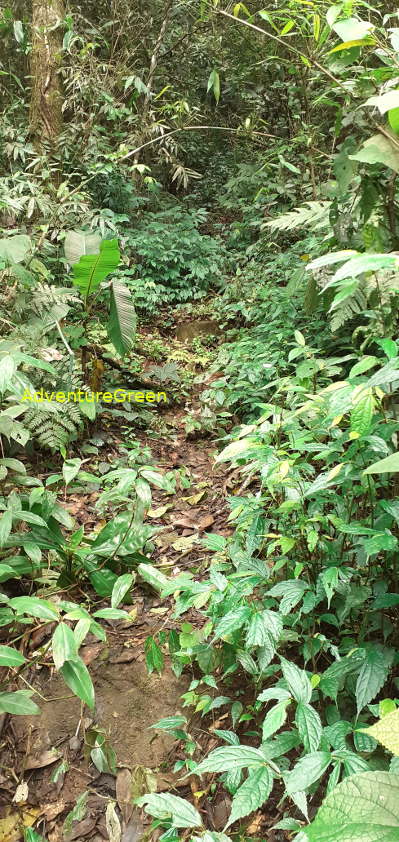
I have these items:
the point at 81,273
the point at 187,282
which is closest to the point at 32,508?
the point at 81,273

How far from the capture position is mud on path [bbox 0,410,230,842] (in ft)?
6.06

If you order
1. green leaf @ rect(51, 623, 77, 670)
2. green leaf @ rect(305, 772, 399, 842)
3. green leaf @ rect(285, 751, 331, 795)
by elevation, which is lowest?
green leaf @ rect(51, 623, 77, 670)

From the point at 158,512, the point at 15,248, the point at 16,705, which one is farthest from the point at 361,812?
the point at 15,248

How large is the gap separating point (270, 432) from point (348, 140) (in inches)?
46.2

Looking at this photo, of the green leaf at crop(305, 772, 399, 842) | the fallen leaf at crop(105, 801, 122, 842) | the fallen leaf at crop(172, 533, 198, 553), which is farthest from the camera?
the fallen leaf at crop(172, 533, 198, 553)

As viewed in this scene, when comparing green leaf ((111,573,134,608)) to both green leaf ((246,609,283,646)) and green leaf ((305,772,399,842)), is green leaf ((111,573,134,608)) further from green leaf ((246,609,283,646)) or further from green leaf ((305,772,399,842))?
green leaf ((305,772,399,842))

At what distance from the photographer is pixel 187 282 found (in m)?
6.74

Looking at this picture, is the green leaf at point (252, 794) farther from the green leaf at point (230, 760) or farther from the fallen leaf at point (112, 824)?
the fallen leaf at point (112, 824)

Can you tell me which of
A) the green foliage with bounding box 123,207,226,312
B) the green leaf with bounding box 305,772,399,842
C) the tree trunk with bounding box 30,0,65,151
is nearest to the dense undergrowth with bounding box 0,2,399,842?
the green leaf with bounding box 305,772,399,842

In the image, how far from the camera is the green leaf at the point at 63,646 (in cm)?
155

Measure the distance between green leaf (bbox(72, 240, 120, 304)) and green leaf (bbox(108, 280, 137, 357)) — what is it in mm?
199

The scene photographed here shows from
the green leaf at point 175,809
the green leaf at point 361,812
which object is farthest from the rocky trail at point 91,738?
the green leaf at point 361,812

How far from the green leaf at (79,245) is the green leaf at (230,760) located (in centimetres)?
355

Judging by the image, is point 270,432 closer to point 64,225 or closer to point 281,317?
point 281,317
